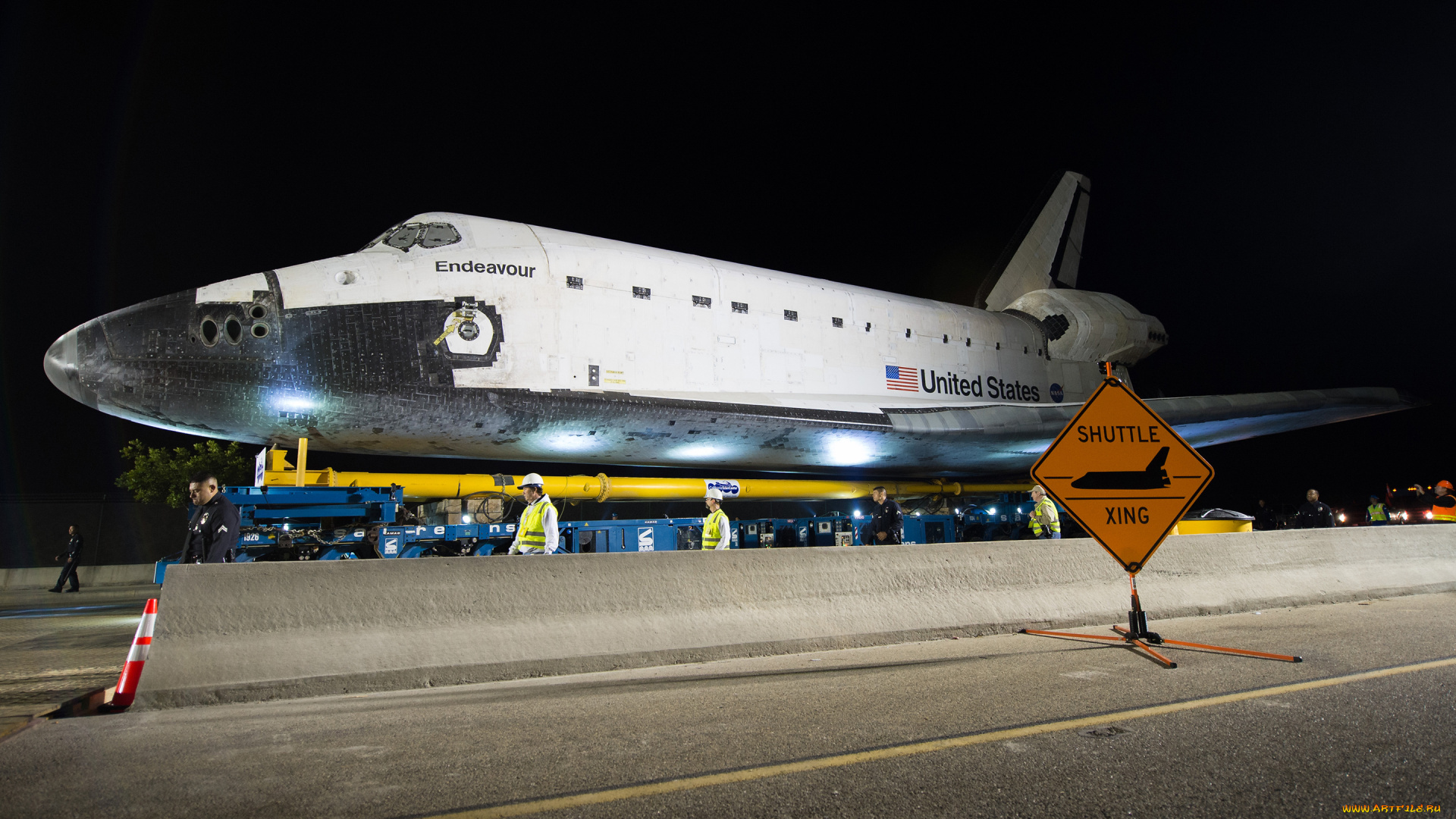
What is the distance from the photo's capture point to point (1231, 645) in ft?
15.2

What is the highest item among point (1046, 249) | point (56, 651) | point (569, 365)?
point (1046, 249)

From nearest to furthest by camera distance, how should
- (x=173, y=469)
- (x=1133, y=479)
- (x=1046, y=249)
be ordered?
(x=1133, y=479)
(x=1046, y=249)
(x=173, y=469)

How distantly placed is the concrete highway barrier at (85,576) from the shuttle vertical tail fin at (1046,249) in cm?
2162

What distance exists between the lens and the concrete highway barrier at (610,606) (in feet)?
11.9

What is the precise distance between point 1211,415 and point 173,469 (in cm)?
2990

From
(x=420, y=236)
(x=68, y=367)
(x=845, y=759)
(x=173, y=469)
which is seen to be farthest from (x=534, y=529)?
(x=173, y=469)

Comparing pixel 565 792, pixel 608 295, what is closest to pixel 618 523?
pixel 608 295

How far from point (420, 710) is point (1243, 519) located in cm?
1291

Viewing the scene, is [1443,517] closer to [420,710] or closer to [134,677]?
[420,710]

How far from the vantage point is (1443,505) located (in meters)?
11.9

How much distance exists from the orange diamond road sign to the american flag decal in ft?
20.8

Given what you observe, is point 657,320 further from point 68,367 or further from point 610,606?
point 68,367

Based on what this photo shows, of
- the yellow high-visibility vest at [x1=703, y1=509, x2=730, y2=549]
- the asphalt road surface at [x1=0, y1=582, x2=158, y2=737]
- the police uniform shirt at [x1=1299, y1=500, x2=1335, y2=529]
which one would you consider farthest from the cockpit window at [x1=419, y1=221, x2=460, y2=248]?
the police uniform shirt at [x1=1299, y1=500, x2=1335, y2=529]

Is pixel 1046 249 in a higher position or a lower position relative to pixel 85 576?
higher
